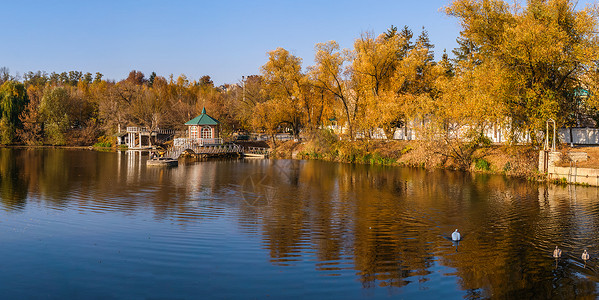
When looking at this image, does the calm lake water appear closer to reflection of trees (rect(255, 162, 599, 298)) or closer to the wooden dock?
reflection of trees (rect(255, 162, 599, 298))

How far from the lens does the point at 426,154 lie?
4488cm

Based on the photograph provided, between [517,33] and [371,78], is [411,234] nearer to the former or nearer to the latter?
[517,33]

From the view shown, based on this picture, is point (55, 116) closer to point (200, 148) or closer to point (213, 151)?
point (200, 148)

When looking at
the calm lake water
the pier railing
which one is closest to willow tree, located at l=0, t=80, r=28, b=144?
the pier railing

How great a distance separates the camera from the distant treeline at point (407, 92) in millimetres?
35375

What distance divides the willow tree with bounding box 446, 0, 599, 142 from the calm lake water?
8777mm

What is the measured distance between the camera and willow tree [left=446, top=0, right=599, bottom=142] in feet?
112

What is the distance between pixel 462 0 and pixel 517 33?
8.04m

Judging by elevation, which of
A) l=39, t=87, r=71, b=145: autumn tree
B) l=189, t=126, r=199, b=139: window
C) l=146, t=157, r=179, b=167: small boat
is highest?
l=39, t=87, r=71, b=145: autumn tree

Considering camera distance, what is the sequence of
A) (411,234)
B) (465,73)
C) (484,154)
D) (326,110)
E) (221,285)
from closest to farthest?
(221,285)
(411,234)
(465,73)
(484,154)
(326,110)

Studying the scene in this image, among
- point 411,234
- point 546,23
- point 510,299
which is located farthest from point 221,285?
point 546,23

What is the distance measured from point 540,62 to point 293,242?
29577mm

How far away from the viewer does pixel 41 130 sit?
89812mm

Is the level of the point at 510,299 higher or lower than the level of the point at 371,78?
lower
